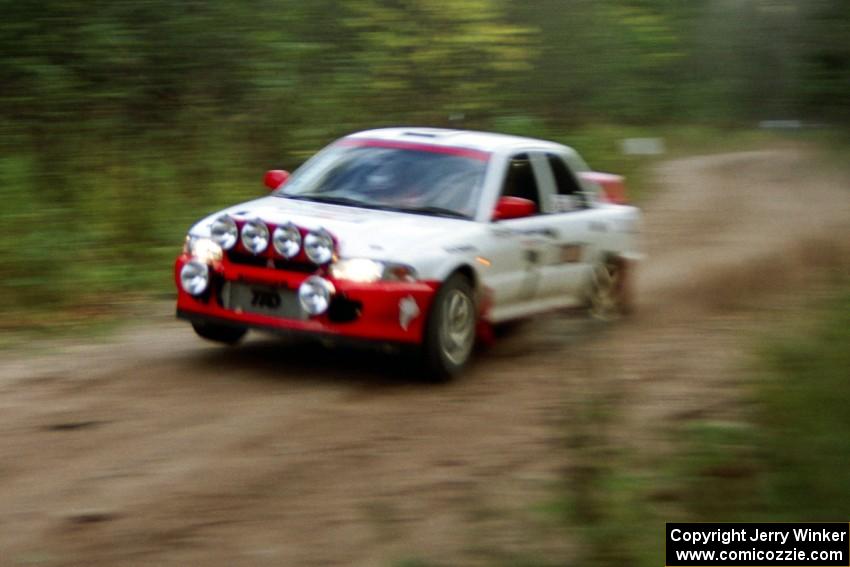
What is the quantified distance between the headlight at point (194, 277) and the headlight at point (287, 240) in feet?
1.73

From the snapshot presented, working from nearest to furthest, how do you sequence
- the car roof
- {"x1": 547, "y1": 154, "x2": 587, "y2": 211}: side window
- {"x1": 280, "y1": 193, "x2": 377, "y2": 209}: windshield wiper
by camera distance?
{"x1": 280, "y1": 193, "x2": 377, "y2": 209}: windshield wiper, the car roof, {"x1": 547, "y1": 154, "x2": 587, "y2": 211}: side window

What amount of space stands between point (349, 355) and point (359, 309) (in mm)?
1249

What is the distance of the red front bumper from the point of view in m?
8.37

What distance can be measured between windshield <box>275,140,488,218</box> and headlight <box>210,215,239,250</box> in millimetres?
998

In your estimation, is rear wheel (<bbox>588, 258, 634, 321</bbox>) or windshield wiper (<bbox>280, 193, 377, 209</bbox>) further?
rear wheel (<bbox>588, 258, 634, 321</bbox>)

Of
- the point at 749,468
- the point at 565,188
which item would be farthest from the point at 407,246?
the point at 749,468

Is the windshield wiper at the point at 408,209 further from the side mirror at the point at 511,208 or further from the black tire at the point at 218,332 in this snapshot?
the black tire at the point at 218,332

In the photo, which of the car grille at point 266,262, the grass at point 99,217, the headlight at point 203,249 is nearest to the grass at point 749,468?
the car grille at point 266,262

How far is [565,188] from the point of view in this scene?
35.7 ft

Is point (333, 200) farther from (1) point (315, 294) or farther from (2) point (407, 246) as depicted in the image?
(1) point (315, 294)

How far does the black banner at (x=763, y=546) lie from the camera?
4988 millimetres

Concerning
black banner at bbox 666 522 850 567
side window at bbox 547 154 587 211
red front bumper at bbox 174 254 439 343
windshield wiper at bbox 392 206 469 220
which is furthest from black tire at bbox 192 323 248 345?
black banner at bbox 666 522 850 567

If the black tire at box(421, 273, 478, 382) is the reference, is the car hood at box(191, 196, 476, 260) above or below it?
above

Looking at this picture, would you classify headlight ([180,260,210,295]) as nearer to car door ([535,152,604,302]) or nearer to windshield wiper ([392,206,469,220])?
windshield wiper ([392,206,469,220])
